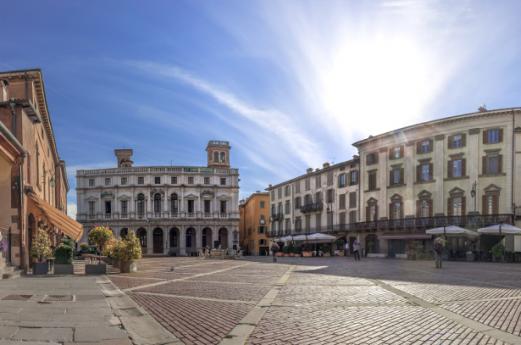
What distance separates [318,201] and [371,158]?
12.2 metres

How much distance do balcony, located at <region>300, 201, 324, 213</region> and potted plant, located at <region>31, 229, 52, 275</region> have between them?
43.9 m

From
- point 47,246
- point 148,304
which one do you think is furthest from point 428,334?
point 47,246

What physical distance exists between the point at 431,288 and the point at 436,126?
33091 millimetres

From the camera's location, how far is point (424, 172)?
144 feet

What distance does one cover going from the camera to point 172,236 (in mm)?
75250

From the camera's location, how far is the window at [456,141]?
40.6 m

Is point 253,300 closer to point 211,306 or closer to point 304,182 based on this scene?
point 211,306

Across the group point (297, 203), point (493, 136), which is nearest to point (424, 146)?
point (493, 136)

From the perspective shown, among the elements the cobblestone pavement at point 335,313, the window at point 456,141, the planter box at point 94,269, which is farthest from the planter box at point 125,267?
the window at point 456,141

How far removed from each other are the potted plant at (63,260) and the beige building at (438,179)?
3230cm

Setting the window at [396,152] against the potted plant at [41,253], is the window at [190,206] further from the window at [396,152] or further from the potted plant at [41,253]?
the potted plant at [41,253]

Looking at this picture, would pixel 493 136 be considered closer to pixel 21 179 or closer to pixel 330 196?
pixel 330 196

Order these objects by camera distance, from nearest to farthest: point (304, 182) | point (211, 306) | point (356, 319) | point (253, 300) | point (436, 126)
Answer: point (356, 319), point (211, 306), point (253, 300), point (436, 126), point (304, 182)

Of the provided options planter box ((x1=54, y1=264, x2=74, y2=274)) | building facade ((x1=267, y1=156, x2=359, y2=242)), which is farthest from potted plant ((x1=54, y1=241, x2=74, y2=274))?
building facade ((x1=267, y1=156, x2=359, y2=242))
